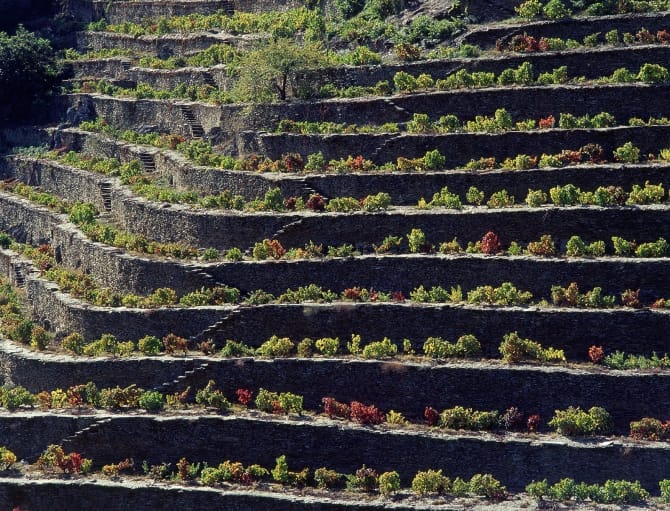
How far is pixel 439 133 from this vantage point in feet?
186

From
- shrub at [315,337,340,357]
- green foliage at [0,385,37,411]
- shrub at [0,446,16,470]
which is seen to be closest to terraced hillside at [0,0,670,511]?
green foliage at [0,385,37,411]

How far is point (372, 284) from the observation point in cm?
5241

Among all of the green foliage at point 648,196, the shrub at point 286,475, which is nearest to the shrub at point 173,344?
the shrub at point 286,475

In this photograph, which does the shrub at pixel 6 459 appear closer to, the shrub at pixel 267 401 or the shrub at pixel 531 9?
the shrub at pixel 267 401

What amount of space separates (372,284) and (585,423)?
927 centimetres

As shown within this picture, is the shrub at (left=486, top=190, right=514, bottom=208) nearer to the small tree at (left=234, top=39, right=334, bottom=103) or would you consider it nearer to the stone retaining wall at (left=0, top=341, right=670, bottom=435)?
the stone retaining wall at (left=0, top=341, right=670, bottom=435)

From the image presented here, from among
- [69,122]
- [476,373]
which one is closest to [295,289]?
[476,373]

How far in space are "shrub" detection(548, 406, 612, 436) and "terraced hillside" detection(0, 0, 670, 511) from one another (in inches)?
2.7

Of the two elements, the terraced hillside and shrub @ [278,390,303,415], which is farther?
shrub @ [278,390,303,415]

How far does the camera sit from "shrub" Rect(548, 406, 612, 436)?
46.0 metres

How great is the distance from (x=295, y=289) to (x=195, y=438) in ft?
20.0

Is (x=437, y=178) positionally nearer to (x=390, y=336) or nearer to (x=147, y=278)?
(x=390, y=336)

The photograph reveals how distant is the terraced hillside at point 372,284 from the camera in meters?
47.2

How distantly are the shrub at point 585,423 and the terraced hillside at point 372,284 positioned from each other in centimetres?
7
